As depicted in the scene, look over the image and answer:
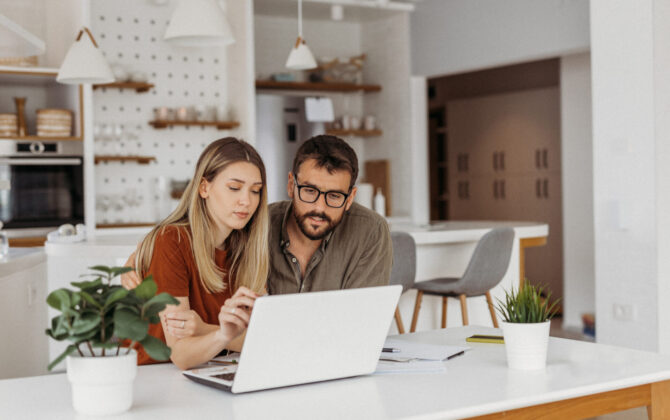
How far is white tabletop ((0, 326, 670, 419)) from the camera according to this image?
1.37m

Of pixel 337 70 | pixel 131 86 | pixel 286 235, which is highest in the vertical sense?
pixel 337 70

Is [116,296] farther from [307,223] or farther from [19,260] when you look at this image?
[19,260]

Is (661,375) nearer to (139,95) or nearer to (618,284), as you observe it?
(618,284)

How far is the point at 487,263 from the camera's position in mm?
4492

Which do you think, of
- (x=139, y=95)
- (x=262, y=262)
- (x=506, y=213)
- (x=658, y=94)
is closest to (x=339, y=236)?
(x=262, y=262)

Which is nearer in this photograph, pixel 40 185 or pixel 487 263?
pixel 487 263

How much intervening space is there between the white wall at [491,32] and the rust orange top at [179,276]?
15.0 ft

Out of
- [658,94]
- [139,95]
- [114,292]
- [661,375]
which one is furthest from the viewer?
[139,95]

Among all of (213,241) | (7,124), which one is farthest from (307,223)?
(7,124)

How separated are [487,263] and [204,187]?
Answer: 2794 millimetres

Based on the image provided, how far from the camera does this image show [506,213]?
27.6ft

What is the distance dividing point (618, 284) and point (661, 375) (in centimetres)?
364

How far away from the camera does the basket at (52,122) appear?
569 cm

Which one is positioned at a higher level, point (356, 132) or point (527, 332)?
point (356, 132)
